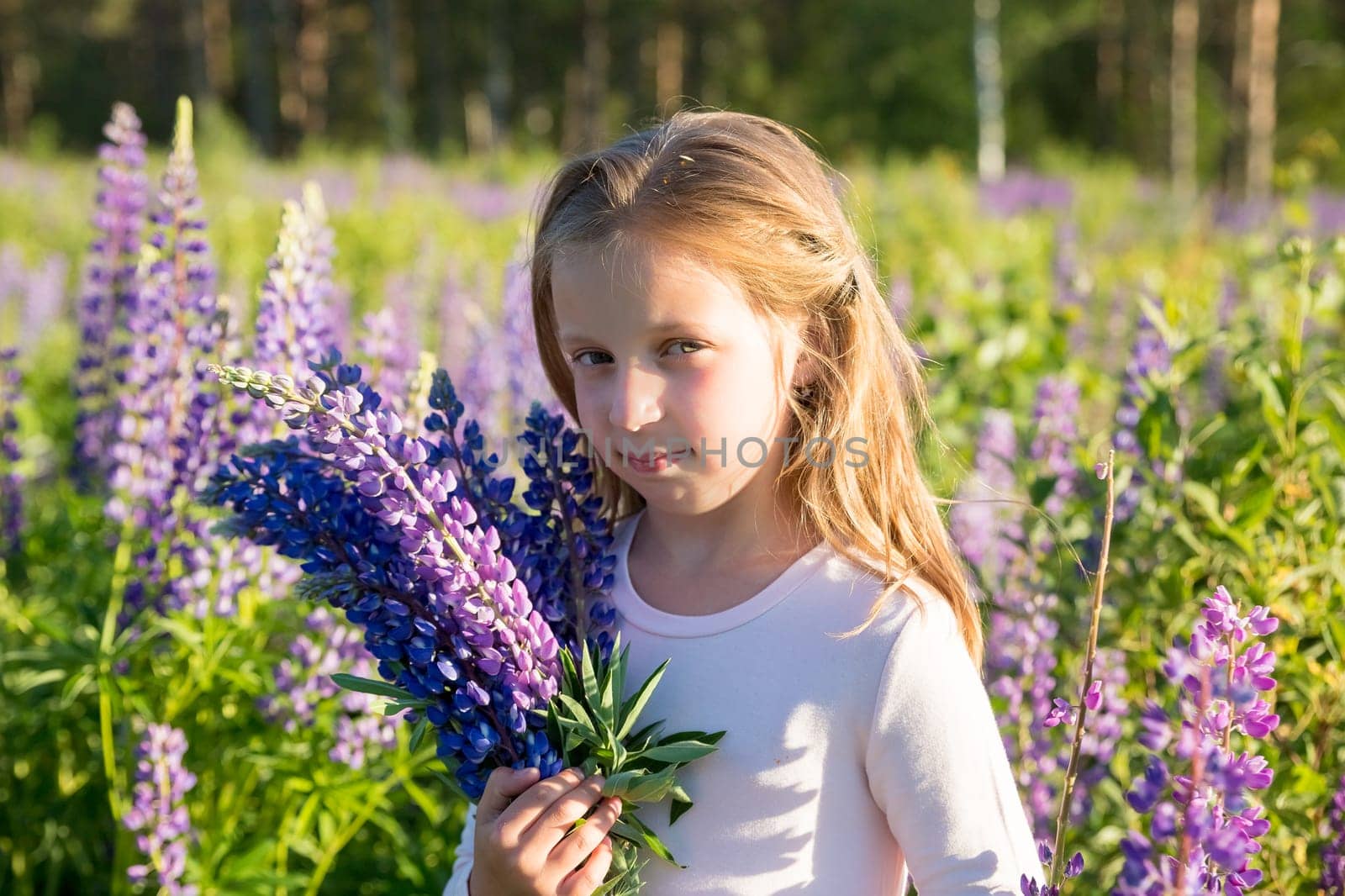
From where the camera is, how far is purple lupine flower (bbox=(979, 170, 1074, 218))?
37.2 ft

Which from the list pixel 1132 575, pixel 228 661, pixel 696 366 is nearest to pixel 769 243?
pixel 696 366

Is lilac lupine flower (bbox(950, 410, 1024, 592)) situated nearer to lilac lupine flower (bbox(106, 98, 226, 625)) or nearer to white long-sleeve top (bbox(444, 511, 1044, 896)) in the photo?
white long-sleeve top (bbox(444, 511, 1044, 896))

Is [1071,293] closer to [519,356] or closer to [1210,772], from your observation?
[519,356]

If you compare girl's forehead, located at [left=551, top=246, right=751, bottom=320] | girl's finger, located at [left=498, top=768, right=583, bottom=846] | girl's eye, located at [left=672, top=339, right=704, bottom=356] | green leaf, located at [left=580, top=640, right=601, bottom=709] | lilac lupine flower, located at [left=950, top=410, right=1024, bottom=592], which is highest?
girl's forehead, located at [left=551, top=246, right=751, bottom=320]

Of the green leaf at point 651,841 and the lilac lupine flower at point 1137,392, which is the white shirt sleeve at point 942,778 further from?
the lilac lupine flower at point 1137,392

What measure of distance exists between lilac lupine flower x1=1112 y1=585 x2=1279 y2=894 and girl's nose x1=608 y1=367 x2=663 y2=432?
65cm

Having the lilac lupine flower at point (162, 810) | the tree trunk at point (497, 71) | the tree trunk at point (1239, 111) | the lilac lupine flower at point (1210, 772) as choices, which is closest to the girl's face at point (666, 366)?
the lilac lupine flower at point (1210, 772)

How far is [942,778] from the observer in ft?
4.55

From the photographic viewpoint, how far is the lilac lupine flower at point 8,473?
9.43 ft

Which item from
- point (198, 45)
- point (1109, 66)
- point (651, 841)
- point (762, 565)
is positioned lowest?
point (651, 841)

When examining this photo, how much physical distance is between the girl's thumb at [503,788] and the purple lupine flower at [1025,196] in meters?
10.0

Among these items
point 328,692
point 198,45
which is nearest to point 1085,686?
point 328,692

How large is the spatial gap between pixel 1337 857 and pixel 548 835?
1.08m

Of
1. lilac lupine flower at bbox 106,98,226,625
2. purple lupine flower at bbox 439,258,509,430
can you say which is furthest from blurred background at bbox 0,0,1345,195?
lilac lupine flower at bbox 106,98,226,625
